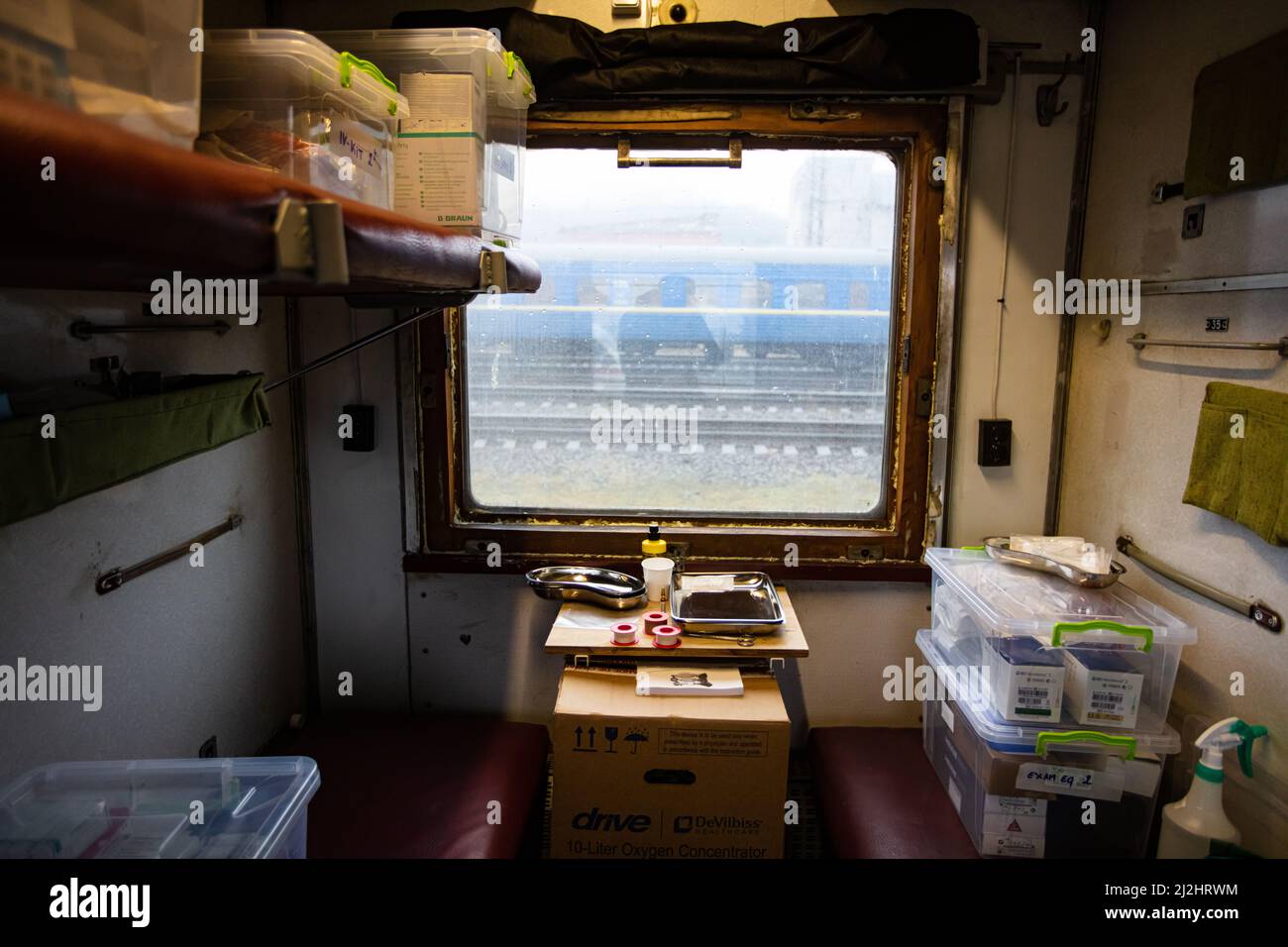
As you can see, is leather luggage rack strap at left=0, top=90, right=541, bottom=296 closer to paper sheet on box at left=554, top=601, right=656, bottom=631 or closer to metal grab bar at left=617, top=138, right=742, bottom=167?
paper sheet on box at left=554, top=601, right=656, bottom=631

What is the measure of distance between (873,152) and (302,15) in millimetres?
1736

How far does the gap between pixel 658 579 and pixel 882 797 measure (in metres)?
0.85

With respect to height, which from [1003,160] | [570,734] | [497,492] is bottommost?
[570,734]

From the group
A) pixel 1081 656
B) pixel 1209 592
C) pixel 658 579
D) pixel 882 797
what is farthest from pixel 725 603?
pixel 1209 592

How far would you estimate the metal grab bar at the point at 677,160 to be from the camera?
7.84ft

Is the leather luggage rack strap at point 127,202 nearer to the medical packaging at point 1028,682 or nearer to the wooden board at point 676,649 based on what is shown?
the wooden board at point 676,649

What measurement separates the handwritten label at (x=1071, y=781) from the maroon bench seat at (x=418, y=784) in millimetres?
1244

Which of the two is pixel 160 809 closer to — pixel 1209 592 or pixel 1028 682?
pixel 1028 682

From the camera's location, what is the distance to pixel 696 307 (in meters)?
2.58

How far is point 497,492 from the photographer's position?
8.75ft

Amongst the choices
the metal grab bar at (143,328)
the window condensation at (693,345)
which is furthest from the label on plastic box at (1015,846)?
the metal grab bar at (143,328)

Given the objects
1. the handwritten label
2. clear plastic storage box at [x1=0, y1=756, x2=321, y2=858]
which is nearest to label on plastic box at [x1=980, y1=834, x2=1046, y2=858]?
the handwritten label
